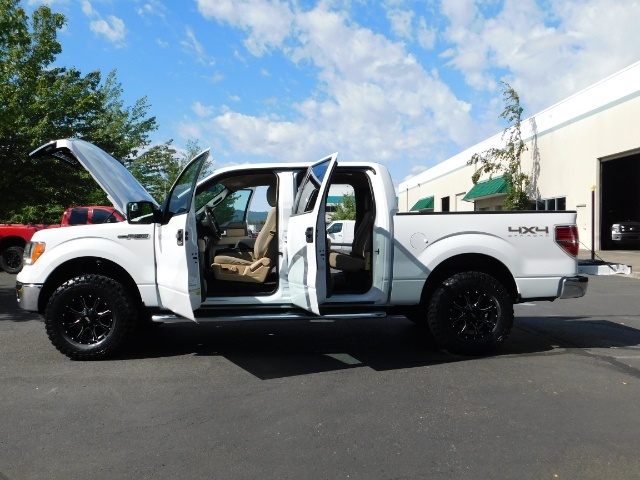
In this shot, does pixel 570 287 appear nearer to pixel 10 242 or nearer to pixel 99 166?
pixel 99 166

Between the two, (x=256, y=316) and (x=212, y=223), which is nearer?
(x=256, y=316)

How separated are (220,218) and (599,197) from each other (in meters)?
21.1

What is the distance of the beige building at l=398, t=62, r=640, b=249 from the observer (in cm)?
A: 2097

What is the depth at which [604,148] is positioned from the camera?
72.6 feet

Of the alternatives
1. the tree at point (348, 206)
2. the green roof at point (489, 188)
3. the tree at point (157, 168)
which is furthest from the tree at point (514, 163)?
the tree at point (157, 168)

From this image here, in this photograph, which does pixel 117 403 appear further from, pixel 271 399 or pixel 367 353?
pixel 367 353

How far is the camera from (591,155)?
910 inches

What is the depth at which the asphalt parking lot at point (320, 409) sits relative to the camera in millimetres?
3246

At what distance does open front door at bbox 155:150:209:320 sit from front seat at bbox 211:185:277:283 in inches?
20.8

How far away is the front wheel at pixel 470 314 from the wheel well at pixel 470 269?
0.16 m

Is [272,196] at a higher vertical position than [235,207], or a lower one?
higher

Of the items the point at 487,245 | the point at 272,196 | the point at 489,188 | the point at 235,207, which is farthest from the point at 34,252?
the point at 489,188

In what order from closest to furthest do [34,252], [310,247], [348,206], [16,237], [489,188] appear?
[310,247], [34,252], [16,237], [348,206], [489,188]

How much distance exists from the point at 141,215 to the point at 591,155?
22337 millimetres
